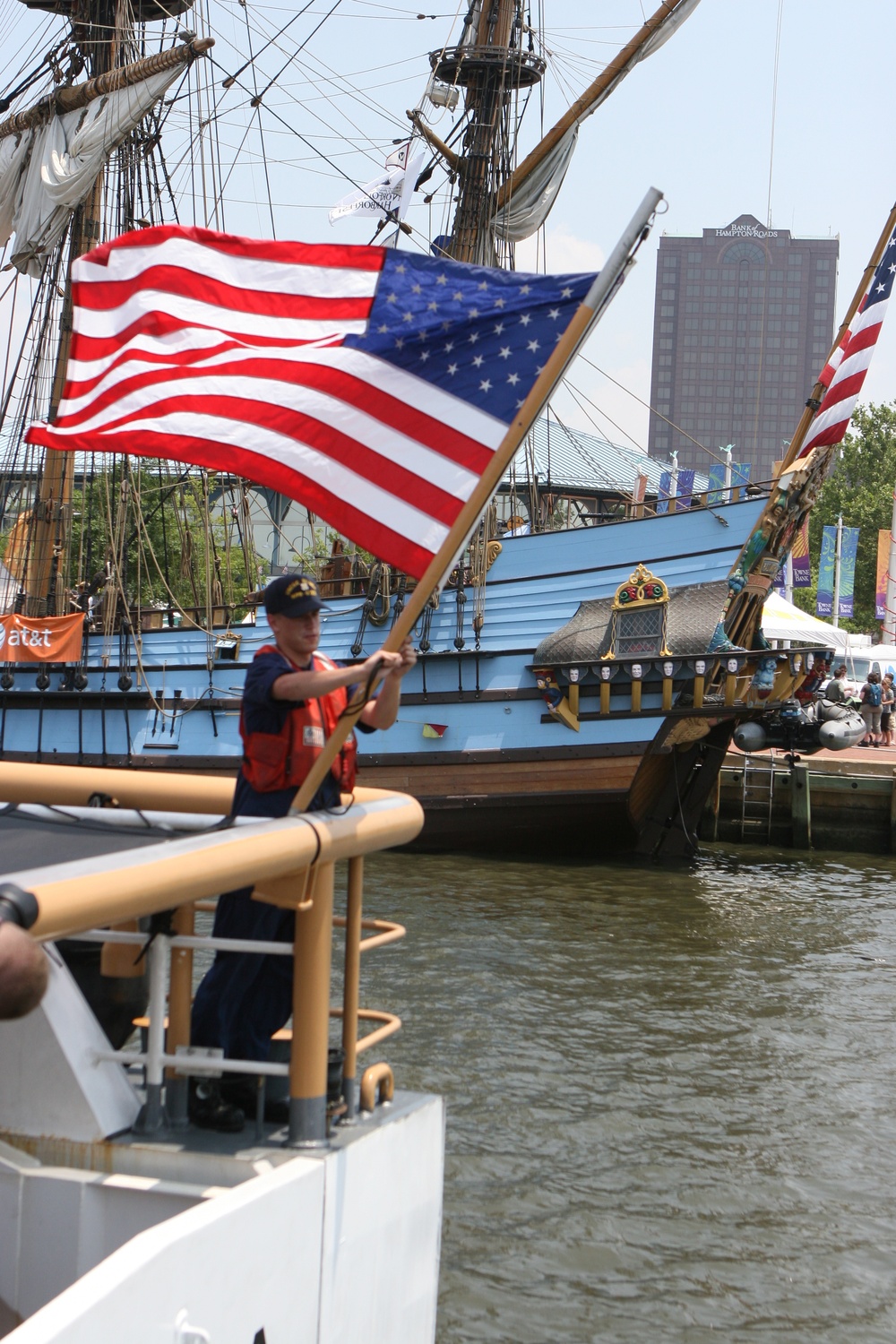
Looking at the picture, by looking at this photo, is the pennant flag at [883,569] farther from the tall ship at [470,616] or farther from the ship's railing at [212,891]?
the ship's railing at [212,891]

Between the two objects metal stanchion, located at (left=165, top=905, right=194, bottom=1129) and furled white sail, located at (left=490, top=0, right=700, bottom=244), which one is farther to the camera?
furled white sail, located at (left=490, top=0, right=700, bottom=244)

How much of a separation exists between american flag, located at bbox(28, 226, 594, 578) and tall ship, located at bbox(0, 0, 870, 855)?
41.3ft

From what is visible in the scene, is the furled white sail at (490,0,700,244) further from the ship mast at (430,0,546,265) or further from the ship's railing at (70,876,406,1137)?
the ship's railing at (70,876,406,1137)

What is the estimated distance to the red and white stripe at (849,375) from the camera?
54.1 feet

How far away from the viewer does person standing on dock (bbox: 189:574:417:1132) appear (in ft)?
12.0

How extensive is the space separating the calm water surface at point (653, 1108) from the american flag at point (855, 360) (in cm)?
576

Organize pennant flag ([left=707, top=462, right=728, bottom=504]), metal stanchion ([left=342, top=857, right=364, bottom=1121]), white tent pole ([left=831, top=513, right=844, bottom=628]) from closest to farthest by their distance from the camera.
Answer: metal stanchion ([left=342, top=857, right=364, bottom=1121]) → pennant flag ([left=707, top=462, right=728, bottom=504]) → white tent pole ([left=831, top=513, right=844, bottom=628])

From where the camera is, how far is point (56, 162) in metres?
21.3

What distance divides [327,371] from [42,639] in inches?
671

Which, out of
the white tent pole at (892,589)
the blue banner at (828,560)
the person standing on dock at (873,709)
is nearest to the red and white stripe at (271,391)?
the person standing on dock at (873,709)

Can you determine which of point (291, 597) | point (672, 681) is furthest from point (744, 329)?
point (291, 597)

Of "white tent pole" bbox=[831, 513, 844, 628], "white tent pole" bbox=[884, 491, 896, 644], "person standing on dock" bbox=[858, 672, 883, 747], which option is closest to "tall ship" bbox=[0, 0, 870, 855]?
"person standing on dock" bbox=[858, 672, 883, 747]

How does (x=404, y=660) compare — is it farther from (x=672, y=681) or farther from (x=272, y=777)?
(x=672, y=681)

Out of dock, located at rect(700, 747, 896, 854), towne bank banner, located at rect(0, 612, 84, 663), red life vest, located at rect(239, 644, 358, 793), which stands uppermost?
towne bank banner, located at rect(0, 612, 84, 663)
